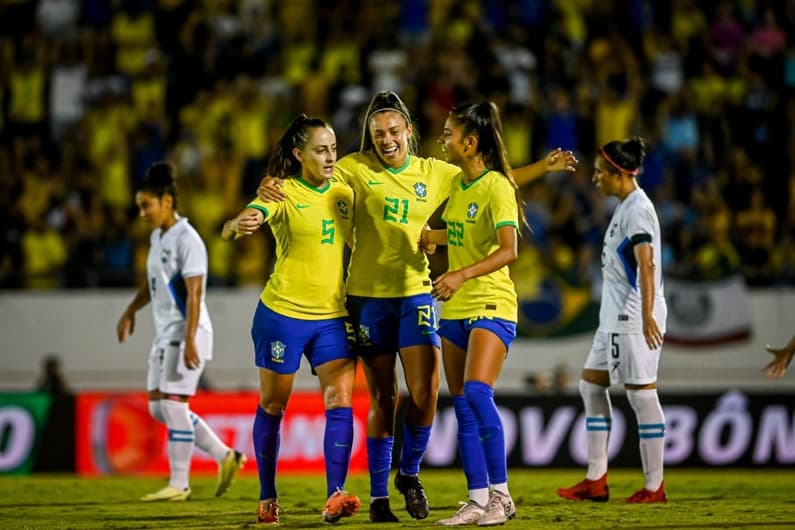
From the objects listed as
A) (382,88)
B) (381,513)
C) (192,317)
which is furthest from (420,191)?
(382,88)

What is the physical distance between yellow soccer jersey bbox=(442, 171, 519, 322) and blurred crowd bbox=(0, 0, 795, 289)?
26.8ft

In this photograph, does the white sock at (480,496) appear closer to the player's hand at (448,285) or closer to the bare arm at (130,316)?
the player's hand at (448,285)

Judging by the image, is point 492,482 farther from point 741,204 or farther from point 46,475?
point 741,204

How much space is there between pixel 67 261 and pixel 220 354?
2.31 meters

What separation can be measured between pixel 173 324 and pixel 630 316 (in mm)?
3641

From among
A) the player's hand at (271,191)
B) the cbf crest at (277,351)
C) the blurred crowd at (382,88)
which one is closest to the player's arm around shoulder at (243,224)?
the player's hand at (271,191)

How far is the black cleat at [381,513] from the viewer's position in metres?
8.68

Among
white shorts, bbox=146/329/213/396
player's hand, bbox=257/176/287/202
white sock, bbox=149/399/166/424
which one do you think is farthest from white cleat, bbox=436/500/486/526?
white sock, bbox=149/399/166/424

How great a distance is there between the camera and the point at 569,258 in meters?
16.9

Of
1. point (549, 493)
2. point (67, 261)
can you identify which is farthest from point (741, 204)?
point (67, 261)

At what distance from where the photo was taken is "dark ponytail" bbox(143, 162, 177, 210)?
11.0m

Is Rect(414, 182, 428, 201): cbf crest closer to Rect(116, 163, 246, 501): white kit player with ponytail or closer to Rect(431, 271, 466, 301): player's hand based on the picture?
Rect(431, 271, 466, 301): player's hand

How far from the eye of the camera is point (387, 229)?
28.8ft

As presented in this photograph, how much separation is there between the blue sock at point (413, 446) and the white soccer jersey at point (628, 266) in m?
1.89
